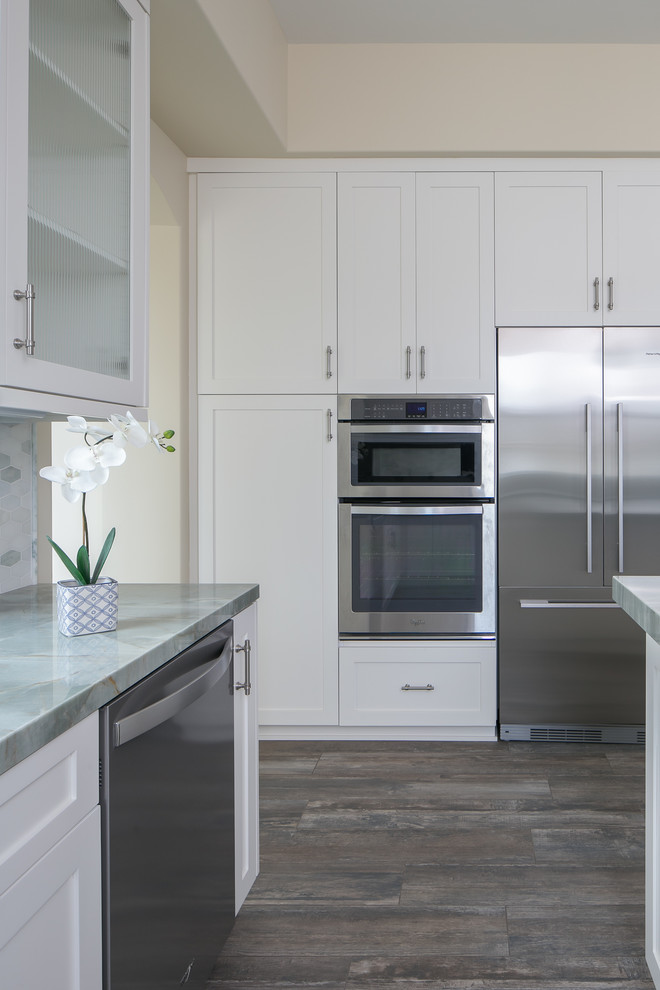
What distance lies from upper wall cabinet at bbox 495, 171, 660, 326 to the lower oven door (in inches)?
35.5

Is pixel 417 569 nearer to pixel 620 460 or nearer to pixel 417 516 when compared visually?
pixel 417 516

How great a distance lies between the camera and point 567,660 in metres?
3.41

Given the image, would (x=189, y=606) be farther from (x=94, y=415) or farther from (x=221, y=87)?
(x=221, y=87)

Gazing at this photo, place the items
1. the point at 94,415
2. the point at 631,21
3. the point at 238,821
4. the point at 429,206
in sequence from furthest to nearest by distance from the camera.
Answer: the point at 429,206
the point at 631,21
the point at 238,821
the point at 94,415

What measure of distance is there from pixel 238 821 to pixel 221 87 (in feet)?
7.62

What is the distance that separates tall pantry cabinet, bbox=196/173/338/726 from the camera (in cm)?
344

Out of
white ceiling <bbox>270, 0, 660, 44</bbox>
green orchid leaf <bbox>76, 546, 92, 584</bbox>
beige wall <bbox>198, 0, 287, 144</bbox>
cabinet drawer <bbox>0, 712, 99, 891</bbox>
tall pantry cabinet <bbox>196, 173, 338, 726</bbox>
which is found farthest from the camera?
tall pantry cabinet <bbox>196, 173, 338, 726</bbox>

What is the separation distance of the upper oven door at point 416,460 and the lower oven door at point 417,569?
7 cm

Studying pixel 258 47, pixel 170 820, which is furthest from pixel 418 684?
pixel 258 47

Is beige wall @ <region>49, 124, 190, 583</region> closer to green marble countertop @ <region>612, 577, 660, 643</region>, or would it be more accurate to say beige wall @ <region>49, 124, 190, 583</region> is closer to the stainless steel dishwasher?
the stainless steel dishwasher

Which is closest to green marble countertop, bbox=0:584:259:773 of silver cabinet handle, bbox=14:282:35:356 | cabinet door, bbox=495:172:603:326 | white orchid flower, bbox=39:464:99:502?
white orchid flower, bbox=39:464:99:502

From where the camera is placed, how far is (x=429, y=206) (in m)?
3.42

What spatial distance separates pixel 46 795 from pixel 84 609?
53 cm

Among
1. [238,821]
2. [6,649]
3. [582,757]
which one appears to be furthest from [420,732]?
[6,649]
